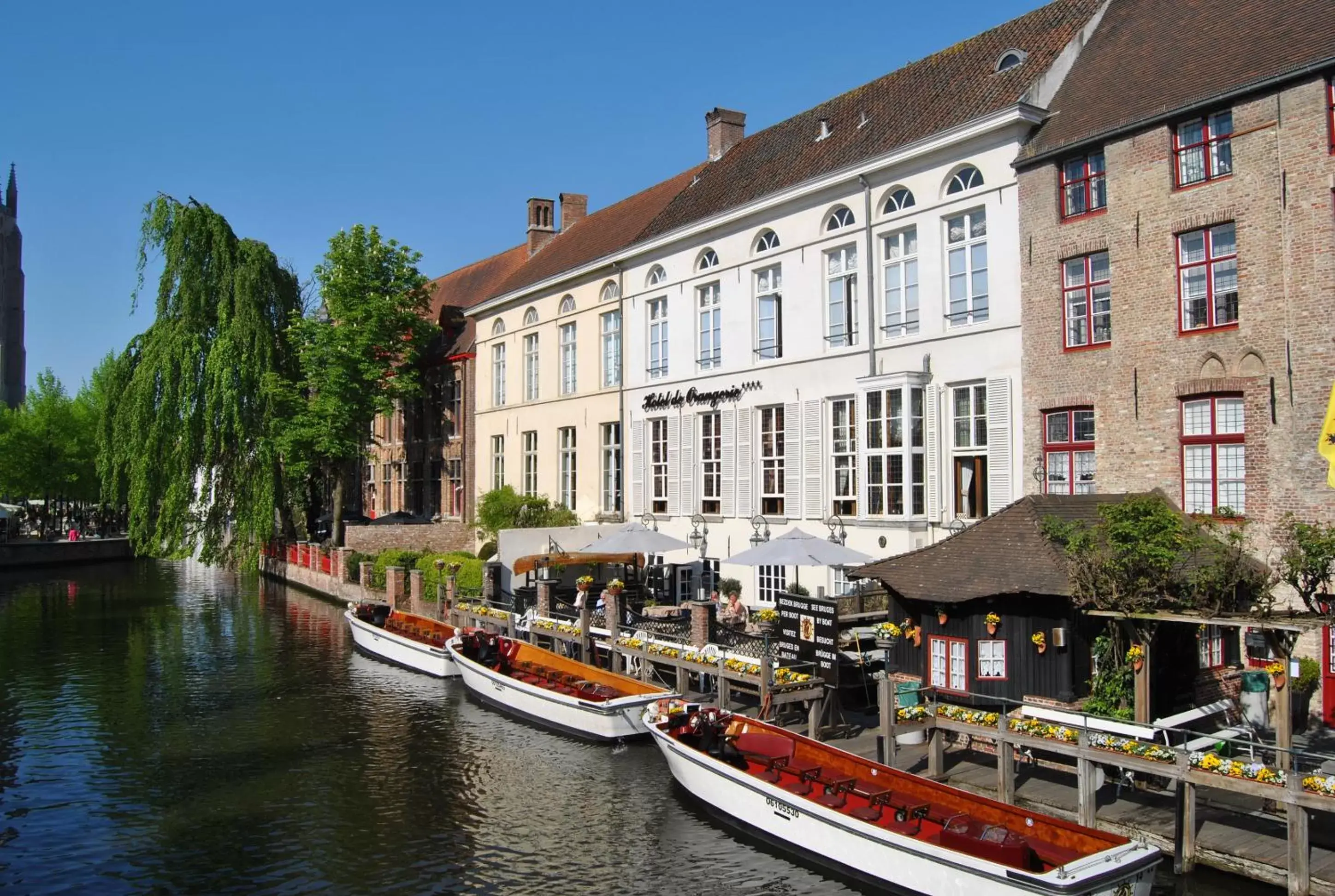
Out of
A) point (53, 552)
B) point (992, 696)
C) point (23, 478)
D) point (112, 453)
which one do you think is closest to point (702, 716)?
point (992, 696)

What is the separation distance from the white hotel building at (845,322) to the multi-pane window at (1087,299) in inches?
37.9

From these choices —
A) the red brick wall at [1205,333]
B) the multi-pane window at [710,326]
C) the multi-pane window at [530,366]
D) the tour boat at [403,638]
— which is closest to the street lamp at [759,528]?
the multi-pane window at [710,326]

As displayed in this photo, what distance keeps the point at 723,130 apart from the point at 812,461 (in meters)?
13.0

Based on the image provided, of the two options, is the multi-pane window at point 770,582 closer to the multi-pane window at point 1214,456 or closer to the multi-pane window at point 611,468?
the multi-pane window at point 611,468

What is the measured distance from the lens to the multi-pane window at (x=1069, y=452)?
17.4 meters

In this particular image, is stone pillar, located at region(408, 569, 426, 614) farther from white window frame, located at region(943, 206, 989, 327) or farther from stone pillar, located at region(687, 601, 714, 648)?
white window frame, located at region(943, 206, 989, 327)

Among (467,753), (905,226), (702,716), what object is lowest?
(467,753)

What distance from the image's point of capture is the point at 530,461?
35.4 meters

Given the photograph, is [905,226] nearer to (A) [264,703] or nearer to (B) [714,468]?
(B) [714,468]

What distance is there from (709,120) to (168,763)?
2361 centimetres

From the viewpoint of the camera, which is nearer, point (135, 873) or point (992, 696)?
point (135, 873)

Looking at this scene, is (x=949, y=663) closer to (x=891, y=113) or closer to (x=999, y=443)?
(x=999, y=443)

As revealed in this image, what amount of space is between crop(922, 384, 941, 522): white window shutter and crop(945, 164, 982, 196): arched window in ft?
12.1

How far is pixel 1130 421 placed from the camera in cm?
1664
